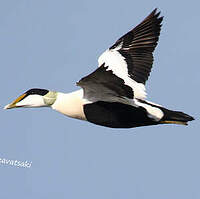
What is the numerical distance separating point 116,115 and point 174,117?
0.92m

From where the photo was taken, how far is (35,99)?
392 inches

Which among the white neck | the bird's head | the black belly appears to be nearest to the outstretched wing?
the black belly

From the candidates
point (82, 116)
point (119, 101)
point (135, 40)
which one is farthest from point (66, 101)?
point (135, 40)

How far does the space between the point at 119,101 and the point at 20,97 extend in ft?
6.19

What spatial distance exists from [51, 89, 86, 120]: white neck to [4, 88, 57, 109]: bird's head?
14 cm

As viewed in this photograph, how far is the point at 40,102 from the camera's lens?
9.94m

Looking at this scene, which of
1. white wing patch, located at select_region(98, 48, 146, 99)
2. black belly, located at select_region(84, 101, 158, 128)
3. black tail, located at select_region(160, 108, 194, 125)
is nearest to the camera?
black belly, located at select_region(84, 101, 158, 128)

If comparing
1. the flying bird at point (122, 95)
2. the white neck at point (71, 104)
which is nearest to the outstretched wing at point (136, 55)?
the flying bird at point (122, 95)

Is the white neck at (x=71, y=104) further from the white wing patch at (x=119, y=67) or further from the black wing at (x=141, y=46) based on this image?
the black wing at (x=141, y=46)

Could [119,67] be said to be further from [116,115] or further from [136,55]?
[116,115]

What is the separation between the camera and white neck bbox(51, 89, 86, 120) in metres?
9.45

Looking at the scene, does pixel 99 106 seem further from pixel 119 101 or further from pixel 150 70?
pixel 150 70

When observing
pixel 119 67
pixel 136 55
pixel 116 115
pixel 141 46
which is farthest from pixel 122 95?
pixel 141 46

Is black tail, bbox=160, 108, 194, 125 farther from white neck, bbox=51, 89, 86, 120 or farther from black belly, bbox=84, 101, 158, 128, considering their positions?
white neck, bbox=51, 89, 86, 120
